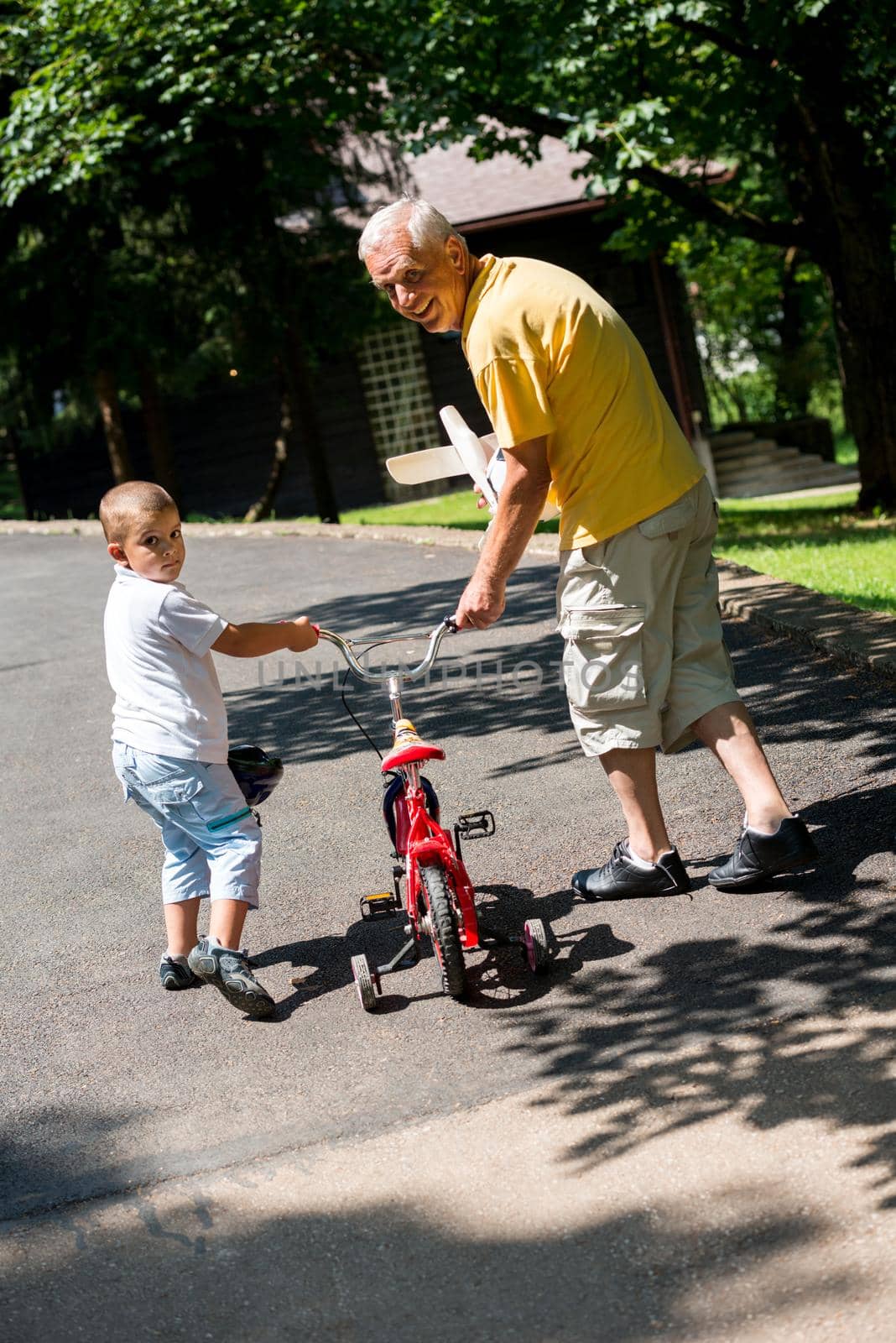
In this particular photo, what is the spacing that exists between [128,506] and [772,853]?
7.25ft

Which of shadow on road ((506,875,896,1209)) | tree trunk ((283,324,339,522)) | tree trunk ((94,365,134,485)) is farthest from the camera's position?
tree trunk ((94,365,134,485))

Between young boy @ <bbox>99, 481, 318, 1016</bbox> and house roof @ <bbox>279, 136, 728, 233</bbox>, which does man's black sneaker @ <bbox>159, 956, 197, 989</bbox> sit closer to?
young boy @ <bbox>99, 481, 318, 1016</bbox>

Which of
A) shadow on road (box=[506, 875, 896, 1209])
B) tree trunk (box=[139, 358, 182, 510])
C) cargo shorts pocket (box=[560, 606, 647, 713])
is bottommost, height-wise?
shadow on road (box=[506, 875, 896, 1209])

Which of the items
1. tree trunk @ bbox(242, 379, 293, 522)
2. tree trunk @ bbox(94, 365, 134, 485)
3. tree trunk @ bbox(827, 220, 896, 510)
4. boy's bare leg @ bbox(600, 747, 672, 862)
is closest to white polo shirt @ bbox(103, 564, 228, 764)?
boy's bare leg @ bbox(600, 747, 672, 862)

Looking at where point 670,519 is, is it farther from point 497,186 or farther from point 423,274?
point 497,186

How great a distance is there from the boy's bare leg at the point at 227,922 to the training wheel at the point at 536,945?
0.87 meters

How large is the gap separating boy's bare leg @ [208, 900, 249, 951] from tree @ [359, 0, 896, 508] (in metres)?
9.48

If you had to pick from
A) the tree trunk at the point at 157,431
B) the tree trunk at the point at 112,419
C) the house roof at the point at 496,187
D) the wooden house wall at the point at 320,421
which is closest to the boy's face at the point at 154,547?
the tree trunk at the point at 112,419

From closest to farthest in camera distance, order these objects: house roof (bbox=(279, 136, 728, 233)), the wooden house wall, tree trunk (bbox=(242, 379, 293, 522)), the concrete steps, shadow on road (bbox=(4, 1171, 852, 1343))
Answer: shadow on road (bbox=(4, 1171, 852, 1343)) → tree trunk (bbox=(242, 379, 293, 522)) → house roof (bbox=(279, 136, 728, 233)) → the concrete steps → the wooden house wall

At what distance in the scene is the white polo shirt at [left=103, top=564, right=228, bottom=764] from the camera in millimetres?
4277

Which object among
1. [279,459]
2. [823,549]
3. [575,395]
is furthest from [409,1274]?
[279,459]

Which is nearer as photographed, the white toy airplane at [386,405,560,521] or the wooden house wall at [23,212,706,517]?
the white toy airplane at [386,405,560,521]

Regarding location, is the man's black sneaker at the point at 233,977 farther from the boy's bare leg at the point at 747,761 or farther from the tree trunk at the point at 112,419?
the tree trunk at the point at 112,419

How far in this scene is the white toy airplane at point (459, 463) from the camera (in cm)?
436
